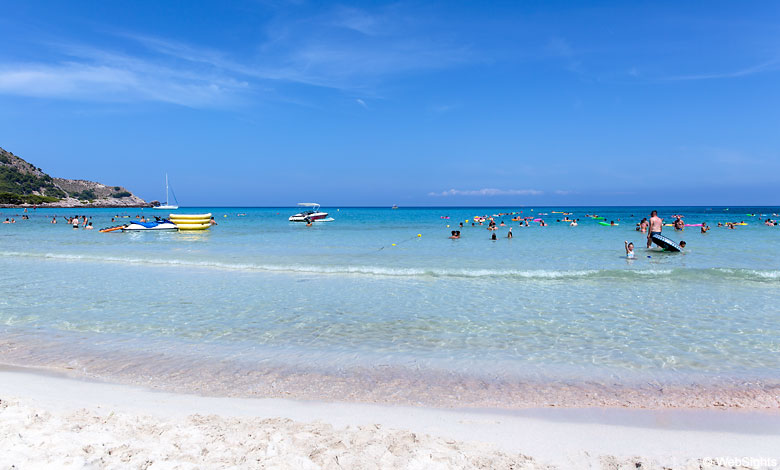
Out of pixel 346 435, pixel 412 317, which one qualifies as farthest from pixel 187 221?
pixel 346 435

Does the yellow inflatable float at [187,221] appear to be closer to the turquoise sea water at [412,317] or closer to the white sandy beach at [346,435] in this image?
the turquoise sea water at [412,317]

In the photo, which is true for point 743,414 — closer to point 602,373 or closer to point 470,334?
point 602,373

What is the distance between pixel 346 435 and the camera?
491 cm

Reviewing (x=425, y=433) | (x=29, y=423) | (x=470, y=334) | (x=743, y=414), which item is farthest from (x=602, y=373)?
(x=29, y=423)

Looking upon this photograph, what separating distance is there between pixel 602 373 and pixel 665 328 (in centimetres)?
378

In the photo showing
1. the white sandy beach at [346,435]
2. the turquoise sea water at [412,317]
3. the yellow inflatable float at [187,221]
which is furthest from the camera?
the yellow inflatable float at [187,221]

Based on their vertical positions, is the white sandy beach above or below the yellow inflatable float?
below

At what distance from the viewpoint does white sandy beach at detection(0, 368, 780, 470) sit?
4363 millimetres

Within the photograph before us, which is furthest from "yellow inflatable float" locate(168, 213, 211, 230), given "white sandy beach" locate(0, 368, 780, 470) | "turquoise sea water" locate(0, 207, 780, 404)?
"white sandy beach" locate(0, 368, 780, 470)

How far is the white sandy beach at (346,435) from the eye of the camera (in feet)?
14.3

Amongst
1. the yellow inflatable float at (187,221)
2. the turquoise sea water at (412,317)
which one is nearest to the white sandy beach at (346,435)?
the turquoise sea water at (412,317)

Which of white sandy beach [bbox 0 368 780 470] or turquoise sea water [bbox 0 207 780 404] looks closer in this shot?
white sandy beach [bbox 0 368 780 470]

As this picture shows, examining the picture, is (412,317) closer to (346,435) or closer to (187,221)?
(346,435)

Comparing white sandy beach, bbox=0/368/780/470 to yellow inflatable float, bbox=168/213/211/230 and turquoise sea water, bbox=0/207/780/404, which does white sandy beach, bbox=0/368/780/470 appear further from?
yellow inflatable float, bbox=168/213/211/230
